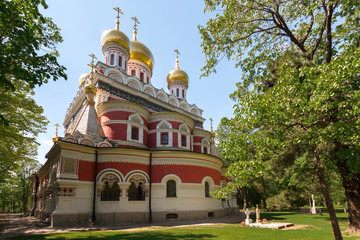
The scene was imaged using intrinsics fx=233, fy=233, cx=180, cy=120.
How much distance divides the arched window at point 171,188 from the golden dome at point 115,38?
16232mm

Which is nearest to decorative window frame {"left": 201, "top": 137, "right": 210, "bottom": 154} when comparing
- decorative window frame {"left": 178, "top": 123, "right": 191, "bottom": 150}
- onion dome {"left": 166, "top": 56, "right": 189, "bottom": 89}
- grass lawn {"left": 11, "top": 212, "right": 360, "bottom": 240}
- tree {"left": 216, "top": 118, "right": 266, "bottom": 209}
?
decorative window frame {"left": 178, "top": 123, "right": 191, "bottom": 150}

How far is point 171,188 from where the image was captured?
1625 centimetres

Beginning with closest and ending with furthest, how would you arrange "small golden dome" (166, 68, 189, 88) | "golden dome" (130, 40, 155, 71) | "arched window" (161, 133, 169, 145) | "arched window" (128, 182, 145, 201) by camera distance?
"arched window" (128, 182, 145, 201) → "arched window" (161, 133, 169, 145) → "golden dome" (130, 40, 155, 71) → "small golden dome" (166, 68, 189, 88)

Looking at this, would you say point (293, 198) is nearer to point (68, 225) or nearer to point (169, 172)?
point (169, 172)

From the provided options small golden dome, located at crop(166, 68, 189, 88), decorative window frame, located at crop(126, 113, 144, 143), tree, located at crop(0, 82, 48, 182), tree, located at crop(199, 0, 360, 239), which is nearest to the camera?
tree, located at crop(199, 0, 360, 239)

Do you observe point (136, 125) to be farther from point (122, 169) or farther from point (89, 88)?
point (89, 88)

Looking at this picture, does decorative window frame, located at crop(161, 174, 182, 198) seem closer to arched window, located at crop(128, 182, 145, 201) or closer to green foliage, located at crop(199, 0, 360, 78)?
arched window, located at crop(128, 182, 145, 201)

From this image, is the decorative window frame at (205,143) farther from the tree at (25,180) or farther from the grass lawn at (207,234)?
the tree at (25,180)

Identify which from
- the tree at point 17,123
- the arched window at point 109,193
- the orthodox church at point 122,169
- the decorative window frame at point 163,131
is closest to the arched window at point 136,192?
the orthodox church at point 122,169

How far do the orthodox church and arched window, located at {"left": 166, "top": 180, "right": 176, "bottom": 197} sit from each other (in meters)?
0.07

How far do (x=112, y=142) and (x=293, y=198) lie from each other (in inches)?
806

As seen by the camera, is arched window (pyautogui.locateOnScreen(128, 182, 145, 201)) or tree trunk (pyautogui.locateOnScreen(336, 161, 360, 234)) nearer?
tree trunk (pyautogui.locateOnScreen(336, 161, 360, 234))

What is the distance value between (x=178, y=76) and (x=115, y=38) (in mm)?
9770

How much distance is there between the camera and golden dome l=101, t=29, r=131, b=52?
81.6ft
